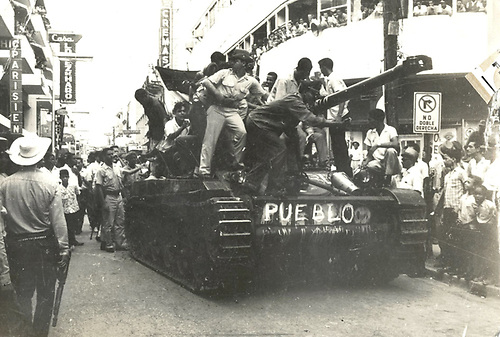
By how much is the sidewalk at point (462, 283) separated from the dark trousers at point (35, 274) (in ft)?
15.4

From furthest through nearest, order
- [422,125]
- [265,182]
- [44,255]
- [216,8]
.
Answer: [216,8]
[422,125]
[265,182]
[44,255]

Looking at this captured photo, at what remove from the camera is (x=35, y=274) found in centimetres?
516

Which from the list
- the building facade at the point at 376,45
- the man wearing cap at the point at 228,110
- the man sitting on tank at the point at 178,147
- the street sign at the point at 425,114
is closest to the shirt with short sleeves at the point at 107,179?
the man sitting on tank at the point at 178,147

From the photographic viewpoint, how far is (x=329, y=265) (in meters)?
7.78

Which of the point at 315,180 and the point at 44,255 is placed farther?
the point at 315,180

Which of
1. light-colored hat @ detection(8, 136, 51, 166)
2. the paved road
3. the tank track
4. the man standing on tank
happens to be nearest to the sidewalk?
the paved road

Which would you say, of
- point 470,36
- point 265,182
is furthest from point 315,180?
point 470,36

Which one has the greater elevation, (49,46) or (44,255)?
(49,46)

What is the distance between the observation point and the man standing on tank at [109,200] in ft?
39.2

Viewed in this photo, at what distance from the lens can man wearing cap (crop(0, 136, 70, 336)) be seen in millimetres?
5066

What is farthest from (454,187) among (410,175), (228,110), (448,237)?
(228,110)

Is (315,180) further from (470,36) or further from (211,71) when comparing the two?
(470,36)

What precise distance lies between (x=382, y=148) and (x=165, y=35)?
26.7 metres

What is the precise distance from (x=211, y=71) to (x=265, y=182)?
1.83 meters
